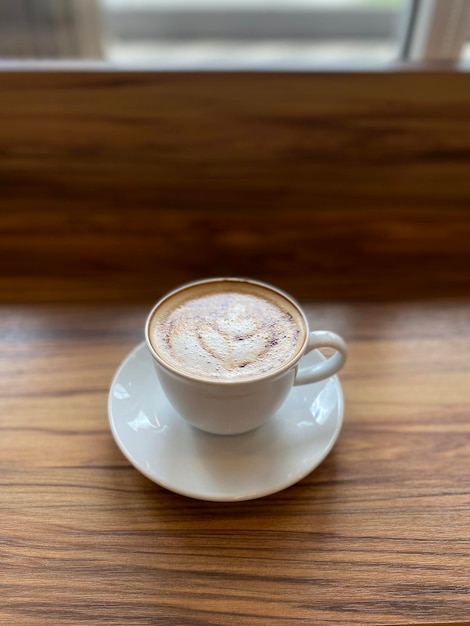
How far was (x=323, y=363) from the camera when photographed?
523 mm

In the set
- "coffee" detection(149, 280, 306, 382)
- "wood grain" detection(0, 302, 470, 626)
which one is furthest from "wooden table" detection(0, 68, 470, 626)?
"coffee" detection(149, 280, 306, 382)

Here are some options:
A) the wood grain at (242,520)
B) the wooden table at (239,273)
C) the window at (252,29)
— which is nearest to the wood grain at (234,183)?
the wooden table at (239,273)

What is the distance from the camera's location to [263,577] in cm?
42

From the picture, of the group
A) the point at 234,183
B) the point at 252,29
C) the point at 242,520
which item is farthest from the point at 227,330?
the point at 252,29

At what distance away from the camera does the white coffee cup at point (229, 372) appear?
0.46 m

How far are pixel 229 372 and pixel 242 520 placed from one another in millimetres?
120

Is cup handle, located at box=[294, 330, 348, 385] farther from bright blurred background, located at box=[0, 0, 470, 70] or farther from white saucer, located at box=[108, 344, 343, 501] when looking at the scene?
bright blurred background, located at box=[0, 0, 470, 70]

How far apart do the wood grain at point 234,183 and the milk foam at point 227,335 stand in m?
0.17

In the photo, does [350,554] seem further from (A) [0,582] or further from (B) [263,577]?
(A) [0,582]

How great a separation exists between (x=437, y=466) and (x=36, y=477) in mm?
352

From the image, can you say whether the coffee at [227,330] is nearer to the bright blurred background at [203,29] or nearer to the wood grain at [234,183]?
the wood grain at [234,183]

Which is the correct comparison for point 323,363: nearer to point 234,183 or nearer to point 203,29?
point 234,183

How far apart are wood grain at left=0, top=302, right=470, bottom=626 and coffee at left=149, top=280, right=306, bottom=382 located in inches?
4.2

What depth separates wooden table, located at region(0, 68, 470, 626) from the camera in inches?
16.7
